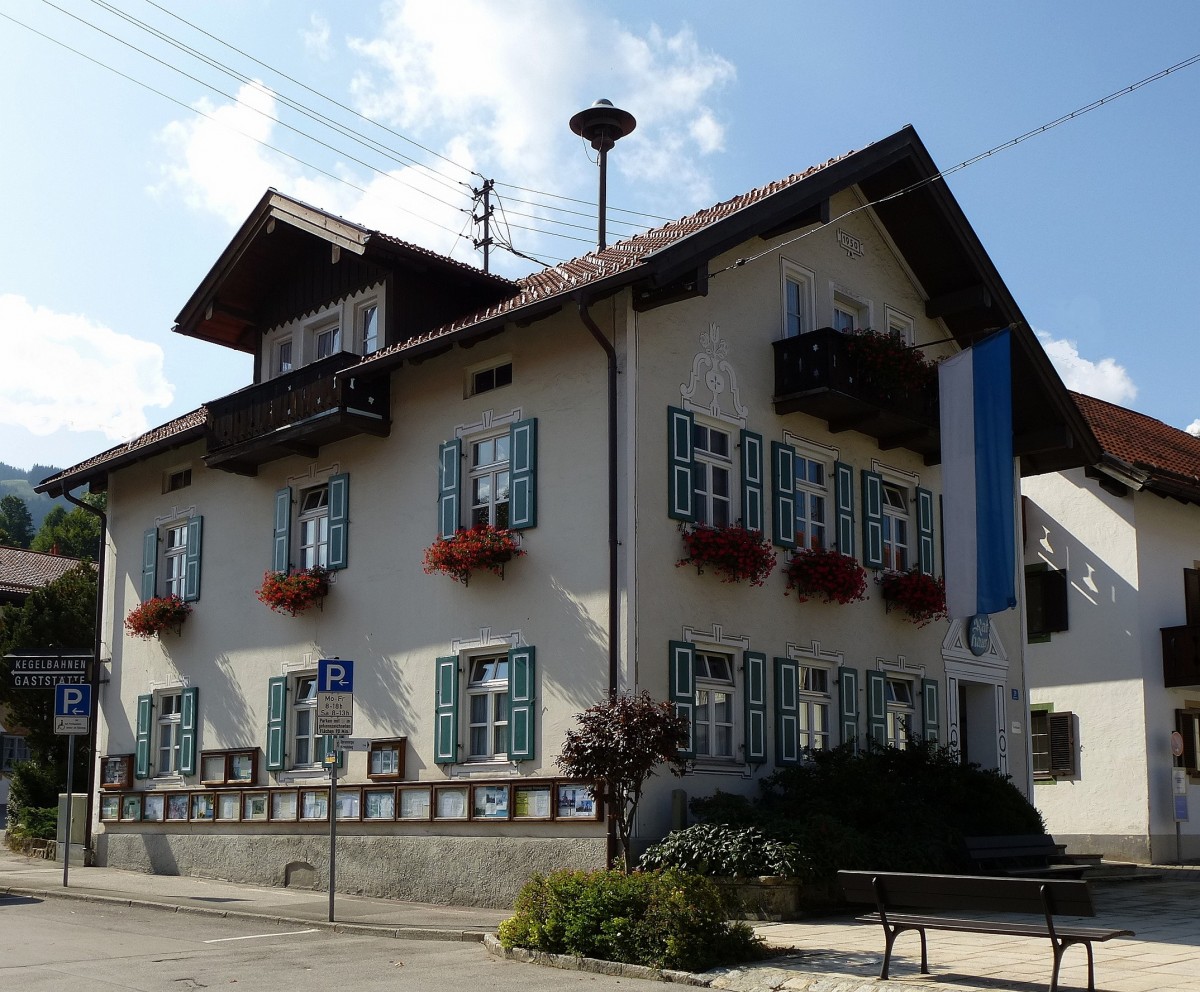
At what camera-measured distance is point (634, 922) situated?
39.0ft

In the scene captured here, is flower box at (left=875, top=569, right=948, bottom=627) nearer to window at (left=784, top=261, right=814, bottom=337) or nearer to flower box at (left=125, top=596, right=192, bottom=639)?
window at (left=784, top=261, right=814, bottom=337)

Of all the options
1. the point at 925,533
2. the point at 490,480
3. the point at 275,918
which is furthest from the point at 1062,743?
the point at 275,918

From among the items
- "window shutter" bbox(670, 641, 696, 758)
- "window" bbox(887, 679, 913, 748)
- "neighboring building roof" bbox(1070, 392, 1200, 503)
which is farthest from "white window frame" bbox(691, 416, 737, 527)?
"neighboring building roof" bbox(1070, 392, 1200, 503)

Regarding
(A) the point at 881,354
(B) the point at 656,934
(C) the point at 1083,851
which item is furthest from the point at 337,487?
(C) the point at 1083,851

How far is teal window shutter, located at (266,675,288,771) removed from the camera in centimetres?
2031

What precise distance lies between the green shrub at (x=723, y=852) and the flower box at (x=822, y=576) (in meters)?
4.10

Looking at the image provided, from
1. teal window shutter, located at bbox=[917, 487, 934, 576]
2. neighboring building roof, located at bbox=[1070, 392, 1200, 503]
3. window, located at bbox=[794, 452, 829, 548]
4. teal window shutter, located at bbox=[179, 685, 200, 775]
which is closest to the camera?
window, located at bbox=[794, 452, 829, 548]

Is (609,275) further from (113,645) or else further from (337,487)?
(113,645)

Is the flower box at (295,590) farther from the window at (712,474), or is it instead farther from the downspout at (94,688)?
the window at (712,474)

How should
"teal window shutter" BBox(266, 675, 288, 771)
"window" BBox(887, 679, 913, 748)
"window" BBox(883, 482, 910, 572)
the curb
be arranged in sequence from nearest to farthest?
the curb, "window" BBox(887, 679, 913, 748), "teal window shutter" BBox(266, 675, 288, 771), "window" BBox(883, 482, 910, 572)

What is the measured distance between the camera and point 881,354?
1898 centimetres

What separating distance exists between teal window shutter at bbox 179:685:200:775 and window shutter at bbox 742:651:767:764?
29.9ft

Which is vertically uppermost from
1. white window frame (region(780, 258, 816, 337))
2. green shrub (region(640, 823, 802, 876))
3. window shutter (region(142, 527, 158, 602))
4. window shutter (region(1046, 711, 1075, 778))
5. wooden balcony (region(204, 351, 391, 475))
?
white window frame (region(780, 258, 816, 337))

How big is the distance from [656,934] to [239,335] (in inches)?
600
